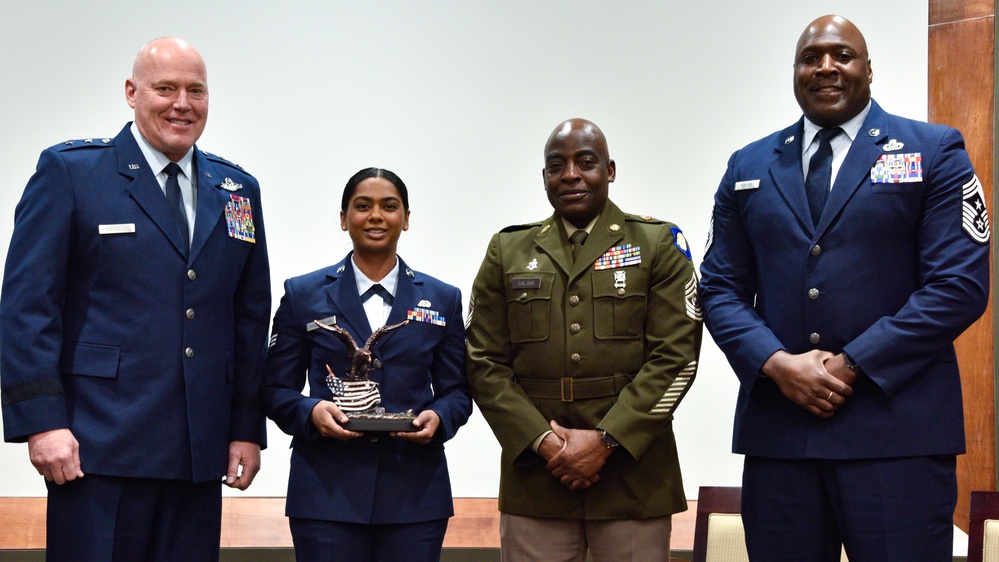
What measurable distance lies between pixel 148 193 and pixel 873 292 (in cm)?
177

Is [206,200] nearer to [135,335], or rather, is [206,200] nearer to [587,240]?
[135,335]

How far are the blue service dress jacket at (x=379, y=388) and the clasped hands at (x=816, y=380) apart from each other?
92cm

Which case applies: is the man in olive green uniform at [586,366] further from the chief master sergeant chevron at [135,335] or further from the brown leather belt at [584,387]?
the chief master sergeant chevron at [135,335]

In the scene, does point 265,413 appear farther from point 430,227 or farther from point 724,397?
point 724,397

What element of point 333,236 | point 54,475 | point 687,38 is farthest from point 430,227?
point 54,475

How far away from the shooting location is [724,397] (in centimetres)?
443

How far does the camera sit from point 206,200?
248 centimetres

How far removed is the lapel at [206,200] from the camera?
2.42 m

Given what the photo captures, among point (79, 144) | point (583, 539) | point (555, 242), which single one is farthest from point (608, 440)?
point (79, 144)

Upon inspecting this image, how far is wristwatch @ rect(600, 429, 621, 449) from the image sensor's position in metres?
2.58

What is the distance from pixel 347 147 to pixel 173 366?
2.22 m

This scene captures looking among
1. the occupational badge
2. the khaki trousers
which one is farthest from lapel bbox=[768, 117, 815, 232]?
the occupational badge

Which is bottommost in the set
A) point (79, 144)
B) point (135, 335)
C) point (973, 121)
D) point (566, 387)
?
point (566, 387)

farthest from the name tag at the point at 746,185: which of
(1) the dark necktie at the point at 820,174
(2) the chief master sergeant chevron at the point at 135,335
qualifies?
(2) the chief master sergeant chevron at the point at 135,335
